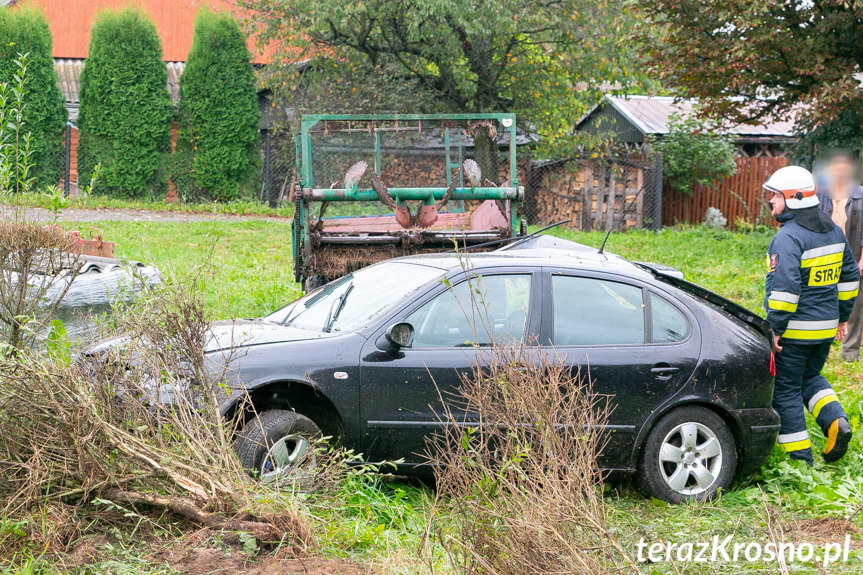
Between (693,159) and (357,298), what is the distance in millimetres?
18155

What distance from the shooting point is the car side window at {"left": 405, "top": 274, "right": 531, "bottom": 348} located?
17.7ft

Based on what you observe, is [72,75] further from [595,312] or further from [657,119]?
[595,312]

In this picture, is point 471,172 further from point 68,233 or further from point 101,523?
point 101,523

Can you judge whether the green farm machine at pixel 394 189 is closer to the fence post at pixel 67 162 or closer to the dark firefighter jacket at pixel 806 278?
the dark firefighter jacket at pixel 806 278

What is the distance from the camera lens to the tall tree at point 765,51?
45.1 feet

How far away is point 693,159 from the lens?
22.5 meters

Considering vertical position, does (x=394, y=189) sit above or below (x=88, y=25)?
below

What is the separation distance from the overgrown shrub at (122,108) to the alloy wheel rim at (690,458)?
65.8 ft

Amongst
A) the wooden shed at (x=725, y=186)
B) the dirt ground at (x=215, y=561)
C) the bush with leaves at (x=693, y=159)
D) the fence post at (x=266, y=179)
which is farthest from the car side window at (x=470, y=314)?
the fence post at (x=266, y=179)

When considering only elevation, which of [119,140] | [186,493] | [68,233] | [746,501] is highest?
[119,140]

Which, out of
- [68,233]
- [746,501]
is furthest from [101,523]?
[746,501]

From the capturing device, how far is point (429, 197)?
979 cm

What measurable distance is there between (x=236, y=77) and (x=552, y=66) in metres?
9.95

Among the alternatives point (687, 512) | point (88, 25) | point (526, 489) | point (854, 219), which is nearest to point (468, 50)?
point (854, 219)
